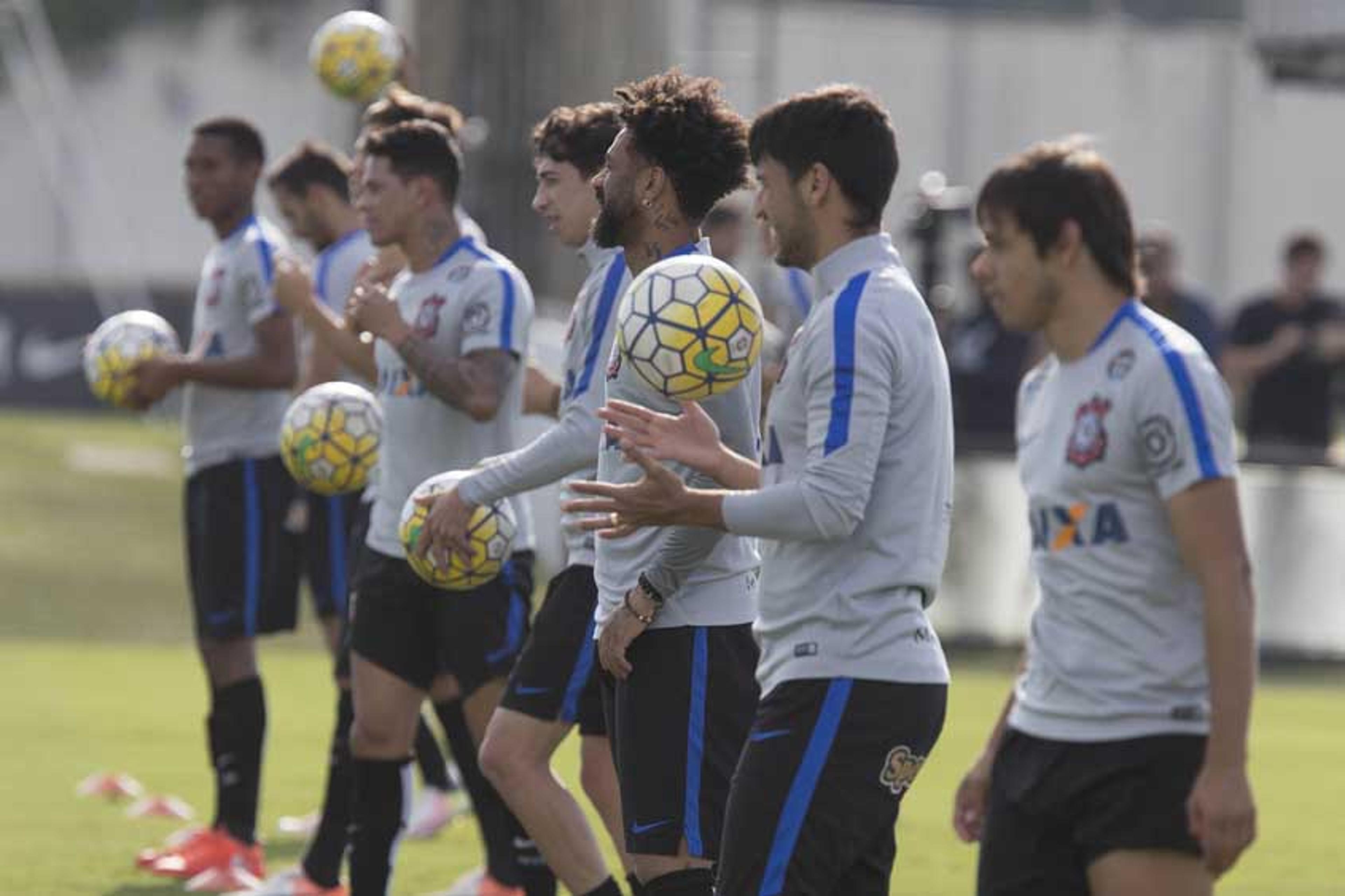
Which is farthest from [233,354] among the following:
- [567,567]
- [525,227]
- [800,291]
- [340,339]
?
[525,227]

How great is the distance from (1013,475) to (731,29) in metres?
15.8

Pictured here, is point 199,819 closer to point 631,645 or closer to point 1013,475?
point 631,645

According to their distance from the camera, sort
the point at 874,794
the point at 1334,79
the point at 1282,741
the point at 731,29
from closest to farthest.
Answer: the point at 874,794, the point at 1282,741, the point at 1334,79, the point at 731,29

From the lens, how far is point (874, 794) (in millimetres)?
5020

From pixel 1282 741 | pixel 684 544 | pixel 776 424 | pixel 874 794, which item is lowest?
pixel 1282 741

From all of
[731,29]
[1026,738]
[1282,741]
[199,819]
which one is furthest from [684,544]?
[731,29]

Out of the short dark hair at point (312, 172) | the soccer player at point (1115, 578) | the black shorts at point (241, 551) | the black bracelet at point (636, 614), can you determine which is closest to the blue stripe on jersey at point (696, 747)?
the black bracelet at point (636, 614)

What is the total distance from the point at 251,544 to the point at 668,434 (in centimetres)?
430

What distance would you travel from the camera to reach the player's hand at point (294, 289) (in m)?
7.85

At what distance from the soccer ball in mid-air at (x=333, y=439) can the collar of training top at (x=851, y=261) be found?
9.06ft

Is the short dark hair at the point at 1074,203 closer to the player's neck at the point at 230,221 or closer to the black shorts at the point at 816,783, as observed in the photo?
the black shorts at the point at 816,783

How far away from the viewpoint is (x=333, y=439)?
25.0 feet

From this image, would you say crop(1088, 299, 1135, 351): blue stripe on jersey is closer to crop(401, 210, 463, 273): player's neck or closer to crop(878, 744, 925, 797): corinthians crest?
crop(878, 744, 925, 797): corinthians crest

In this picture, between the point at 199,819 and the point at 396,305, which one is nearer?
the point at 396,305
